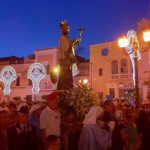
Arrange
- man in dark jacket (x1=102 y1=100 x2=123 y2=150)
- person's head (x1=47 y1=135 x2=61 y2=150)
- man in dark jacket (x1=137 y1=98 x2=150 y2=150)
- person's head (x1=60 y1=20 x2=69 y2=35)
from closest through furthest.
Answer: person's head (x1=47 y1=135 x2=61 y2=150), man in dark jacket (x1=102 y1=100 x2=123 y2=150), person's head (x1=60 y1=20 x2=69 y2=35), man in dark jacket (x1=137 y1=98 x2=150 y2=150)

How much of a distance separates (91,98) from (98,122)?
211 centimetres

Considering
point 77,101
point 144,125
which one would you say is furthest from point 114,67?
point 77,101

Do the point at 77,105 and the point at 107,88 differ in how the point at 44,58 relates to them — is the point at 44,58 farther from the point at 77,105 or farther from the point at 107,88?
the point at 77,105

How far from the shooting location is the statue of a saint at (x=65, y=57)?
8766 millimetres

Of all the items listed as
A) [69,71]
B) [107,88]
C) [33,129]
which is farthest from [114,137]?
[107,88]

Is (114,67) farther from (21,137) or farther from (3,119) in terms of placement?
(3,119)

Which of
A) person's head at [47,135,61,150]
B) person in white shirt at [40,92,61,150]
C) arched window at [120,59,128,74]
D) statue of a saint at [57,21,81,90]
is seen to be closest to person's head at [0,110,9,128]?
person in white shirt at [40,92,61,150]

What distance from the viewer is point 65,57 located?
8.84 meters

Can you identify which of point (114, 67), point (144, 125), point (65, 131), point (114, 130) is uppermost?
point (114, 67)

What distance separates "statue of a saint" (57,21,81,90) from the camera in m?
8.77

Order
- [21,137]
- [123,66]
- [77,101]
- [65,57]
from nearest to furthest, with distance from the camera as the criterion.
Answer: [21,137] < [77,101] < [65,57] < [123,66]

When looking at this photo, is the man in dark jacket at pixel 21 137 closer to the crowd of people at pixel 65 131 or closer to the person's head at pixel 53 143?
the crowd of people at pixel 65 131

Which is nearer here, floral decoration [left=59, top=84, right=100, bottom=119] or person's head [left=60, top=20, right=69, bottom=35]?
floral decoration [left=59, top=84, right=100, bottom=119]

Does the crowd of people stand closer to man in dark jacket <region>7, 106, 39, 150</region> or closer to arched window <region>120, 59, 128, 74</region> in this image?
man in dark jacket <region>7, 106, 39, 150</region>
